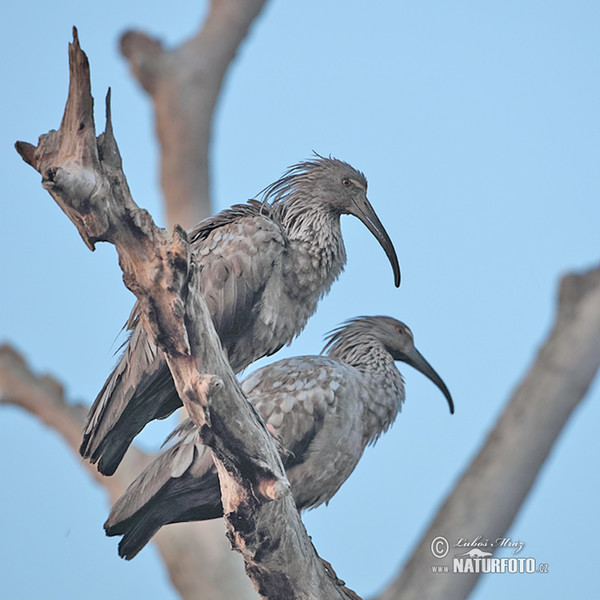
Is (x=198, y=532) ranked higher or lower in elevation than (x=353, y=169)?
lower

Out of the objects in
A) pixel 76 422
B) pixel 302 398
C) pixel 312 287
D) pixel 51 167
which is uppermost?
pixel 76 422

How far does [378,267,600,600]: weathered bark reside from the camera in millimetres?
7293

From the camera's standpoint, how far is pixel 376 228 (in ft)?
20.3

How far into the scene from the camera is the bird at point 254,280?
4965 mm

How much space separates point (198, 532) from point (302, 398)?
6.01 metres

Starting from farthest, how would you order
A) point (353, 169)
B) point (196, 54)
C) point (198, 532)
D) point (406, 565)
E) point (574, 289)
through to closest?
point (196, 54)
point (198, 532)
point (574, 289)
point (406, 565)
point (353, 169)

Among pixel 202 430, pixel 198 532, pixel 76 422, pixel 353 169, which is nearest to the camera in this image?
pixel 202 430

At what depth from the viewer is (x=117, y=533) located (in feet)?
15.9

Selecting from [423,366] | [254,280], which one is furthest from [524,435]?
[254,280]


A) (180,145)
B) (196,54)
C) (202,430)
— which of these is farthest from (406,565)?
(196,54)

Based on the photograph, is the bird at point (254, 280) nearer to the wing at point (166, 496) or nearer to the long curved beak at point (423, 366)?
the wing at point (166, 496)

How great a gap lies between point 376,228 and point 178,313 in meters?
2.96

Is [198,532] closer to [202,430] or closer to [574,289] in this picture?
[574,289]

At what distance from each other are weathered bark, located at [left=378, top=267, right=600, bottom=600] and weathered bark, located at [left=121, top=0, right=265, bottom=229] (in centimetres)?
456
